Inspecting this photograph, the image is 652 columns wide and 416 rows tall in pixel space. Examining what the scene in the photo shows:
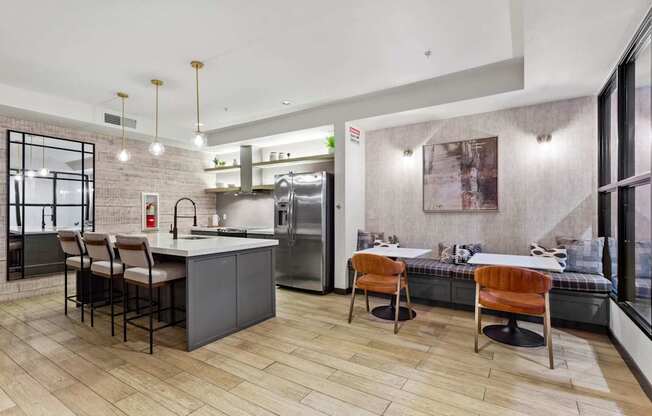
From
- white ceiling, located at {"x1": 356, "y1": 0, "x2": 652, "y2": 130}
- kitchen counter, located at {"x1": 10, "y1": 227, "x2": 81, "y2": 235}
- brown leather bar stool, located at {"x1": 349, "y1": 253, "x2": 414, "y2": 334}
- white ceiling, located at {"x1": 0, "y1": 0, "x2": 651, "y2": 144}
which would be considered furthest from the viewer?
kitchen counter, located at {"x1": 10, "y1": 227, "x2": 81, "y2": 235}

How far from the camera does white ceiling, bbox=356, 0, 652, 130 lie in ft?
7.28

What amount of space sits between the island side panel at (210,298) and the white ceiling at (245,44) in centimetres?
211

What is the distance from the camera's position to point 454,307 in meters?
4.13

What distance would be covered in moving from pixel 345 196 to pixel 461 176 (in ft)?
5.44

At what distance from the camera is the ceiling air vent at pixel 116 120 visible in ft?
17.2

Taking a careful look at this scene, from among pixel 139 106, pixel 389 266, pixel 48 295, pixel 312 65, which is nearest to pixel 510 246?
pixel 389 266

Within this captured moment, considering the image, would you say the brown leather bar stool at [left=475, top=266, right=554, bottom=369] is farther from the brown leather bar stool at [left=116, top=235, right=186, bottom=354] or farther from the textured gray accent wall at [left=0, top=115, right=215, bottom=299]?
the textured gray accent wall at [left=0, top=115, right=215, bottom=299]

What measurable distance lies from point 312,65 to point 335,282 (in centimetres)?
309

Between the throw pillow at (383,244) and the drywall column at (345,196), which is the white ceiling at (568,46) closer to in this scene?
the drywall column at (345,196)

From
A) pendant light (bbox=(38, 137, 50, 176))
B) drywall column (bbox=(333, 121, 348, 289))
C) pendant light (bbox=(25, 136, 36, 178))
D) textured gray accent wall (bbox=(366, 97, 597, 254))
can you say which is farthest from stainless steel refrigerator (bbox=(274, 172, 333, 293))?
pendant light (bbox=(25, 136, 36, 178))

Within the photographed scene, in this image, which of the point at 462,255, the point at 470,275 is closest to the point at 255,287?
the point at 470,275

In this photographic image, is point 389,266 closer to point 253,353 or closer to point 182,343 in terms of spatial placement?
point 253,353

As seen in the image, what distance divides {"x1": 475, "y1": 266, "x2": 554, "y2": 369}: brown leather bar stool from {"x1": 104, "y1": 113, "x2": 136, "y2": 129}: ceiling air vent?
18.7 ft

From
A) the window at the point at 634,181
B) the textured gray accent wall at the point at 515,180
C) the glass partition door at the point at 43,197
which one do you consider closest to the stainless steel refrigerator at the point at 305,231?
the textured gray accent wall at the point at 515,180
